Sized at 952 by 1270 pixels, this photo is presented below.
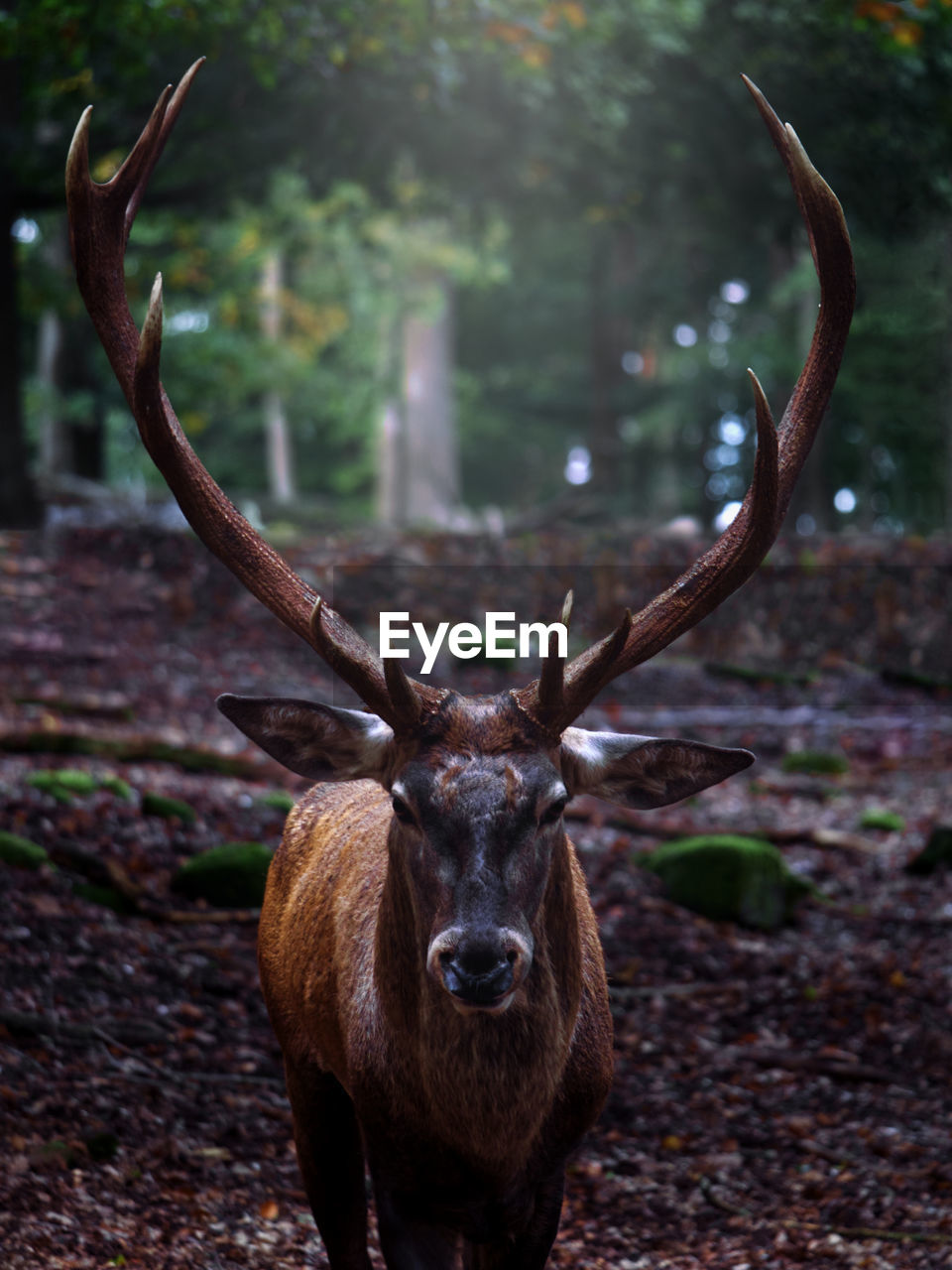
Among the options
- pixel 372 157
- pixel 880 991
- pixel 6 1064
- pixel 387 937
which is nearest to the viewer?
pixel 387 937

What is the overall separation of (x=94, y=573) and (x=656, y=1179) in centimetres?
860

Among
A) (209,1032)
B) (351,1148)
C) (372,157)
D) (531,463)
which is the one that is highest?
(372,157)

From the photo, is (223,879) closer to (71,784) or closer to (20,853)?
(20,853)

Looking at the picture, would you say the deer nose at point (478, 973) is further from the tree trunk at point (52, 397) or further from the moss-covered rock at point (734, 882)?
the tree trunk at point (52, 397)

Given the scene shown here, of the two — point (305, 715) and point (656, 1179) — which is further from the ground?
point (305, 715)

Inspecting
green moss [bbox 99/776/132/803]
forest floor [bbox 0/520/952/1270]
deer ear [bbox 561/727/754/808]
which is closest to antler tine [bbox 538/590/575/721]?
deer ear [bbox 561/727/754/808]

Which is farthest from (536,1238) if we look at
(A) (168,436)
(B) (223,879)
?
(B) (223,879)

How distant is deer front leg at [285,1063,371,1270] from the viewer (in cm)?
372

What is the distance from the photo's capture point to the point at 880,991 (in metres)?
6.54

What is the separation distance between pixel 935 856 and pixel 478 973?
6.09 meters

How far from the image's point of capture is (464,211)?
16844 mm

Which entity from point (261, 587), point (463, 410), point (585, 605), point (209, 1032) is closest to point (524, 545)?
point (585, 605)

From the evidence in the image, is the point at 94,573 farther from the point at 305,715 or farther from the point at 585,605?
the point at 305,715

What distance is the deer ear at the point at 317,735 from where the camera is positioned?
334 centimetres
